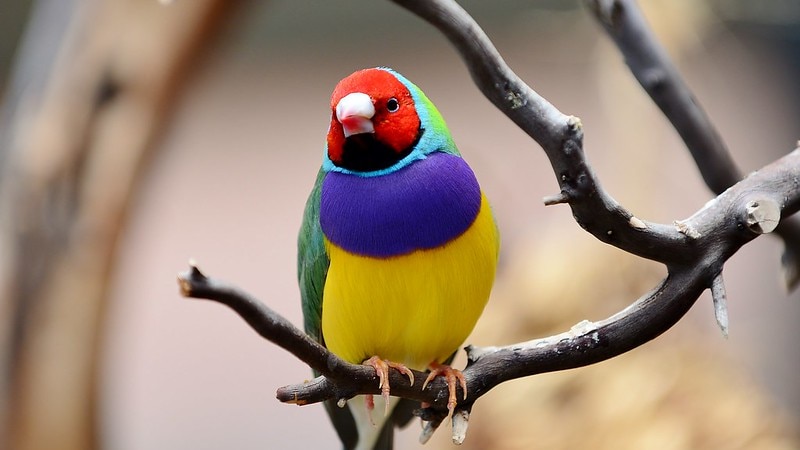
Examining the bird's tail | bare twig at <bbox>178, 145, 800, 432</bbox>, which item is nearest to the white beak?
bare twig at <bbox>178, 145, 800, 432</bbox>

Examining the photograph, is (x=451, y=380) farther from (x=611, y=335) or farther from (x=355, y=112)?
(x=355, y=112)

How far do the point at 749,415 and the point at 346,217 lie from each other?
127cm

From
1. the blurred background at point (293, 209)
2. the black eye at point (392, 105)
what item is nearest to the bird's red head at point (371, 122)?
the black eye at point (392, 105)

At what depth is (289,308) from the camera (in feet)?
4.78

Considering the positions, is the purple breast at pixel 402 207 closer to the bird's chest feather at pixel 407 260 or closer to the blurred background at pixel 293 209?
the bird's chest feather at pixel 407 260

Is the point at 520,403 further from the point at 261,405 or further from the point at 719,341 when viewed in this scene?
the point at 261,405

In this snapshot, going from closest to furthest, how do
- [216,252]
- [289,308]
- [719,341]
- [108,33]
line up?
[108,33] → [289,308] → [719,341] → [216,252]

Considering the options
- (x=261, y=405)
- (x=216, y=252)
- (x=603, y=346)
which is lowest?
(x=603, y=346)

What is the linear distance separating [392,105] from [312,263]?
0.68 ft

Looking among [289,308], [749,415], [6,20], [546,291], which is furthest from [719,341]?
[6,20]

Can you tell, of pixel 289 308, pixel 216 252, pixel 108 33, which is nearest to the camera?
pixel 108 33

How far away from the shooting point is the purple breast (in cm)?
61

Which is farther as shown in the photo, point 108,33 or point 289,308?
point 289,308

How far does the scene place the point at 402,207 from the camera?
63 cm
